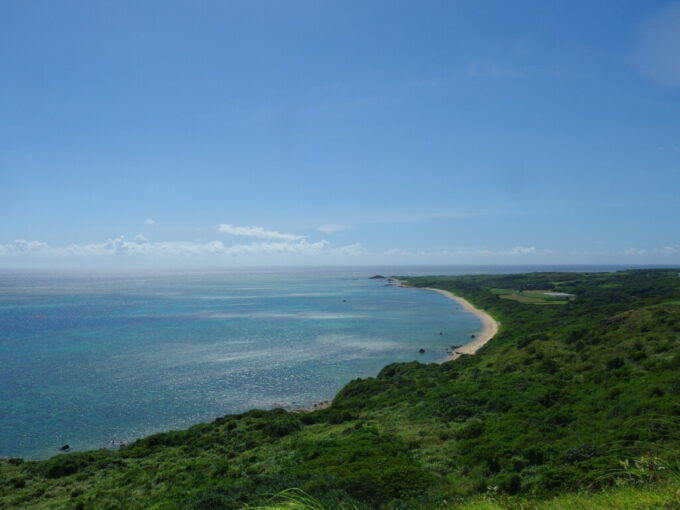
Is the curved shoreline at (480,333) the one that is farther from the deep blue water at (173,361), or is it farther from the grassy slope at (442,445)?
the grassy slope at (442,445)

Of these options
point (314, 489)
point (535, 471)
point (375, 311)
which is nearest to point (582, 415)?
point (535, 471)

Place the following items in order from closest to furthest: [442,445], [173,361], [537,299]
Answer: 1. [442,445]
2. [173,361]
3. [537,299]

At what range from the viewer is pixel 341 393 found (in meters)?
37.8

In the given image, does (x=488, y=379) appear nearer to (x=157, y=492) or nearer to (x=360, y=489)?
(x=360, y=489)

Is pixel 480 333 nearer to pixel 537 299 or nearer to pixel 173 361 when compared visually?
pixel 537 299

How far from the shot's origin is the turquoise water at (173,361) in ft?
108

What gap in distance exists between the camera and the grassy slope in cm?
1115

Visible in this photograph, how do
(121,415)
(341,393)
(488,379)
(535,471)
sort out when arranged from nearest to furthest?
(535,471) → (488,379) → (121,415) → (341,393)

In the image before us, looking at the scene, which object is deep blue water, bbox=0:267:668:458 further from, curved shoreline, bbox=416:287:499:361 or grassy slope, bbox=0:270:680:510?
grassy slope, bbox=0:270:680:510

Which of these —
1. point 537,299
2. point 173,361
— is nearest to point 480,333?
point 537,299

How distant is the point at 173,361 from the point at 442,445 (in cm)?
4532

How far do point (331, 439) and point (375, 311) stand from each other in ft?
272

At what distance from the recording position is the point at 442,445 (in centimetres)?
1773

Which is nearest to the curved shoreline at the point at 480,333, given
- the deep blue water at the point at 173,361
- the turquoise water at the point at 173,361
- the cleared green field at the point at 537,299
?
the turquoise water at the point at 173,361
